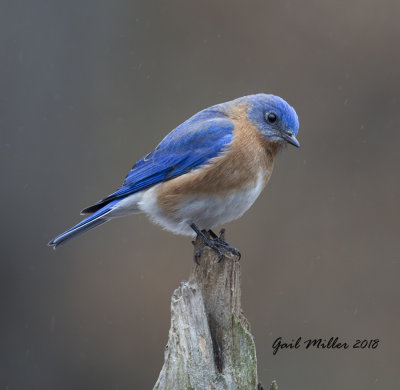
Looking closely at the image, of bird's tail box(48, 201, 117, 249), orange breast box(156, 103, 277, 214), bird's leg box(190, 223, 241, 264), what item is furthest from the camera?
bird's tail box(48, 201, 117, 249)

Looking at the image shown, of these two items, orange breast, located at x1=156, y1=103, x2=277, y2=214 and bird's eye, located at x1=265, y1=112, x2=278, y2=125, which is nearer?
orange breast, located at x1=156, y1=103, x2=277, y2=214

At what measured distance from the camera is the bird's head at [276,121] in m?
5.09

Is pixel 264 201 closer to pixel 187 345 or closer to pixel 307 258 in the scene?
pixel 307 258

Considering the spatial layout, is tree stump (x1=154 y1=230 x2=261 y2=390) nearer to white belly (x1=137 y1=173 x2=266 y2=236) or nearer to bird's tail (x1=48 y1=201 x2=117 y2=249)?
white belly (x1=137 y1=173 x2=266 y2=236)

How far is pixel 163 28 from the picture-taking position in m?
8.25

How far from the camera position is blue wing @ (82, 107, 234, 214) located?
502 cm

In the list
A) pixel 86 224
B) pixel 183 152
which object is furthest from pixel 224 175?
pixel 86 224

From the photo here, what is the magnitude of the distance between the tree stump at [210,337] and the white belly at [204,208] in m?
0.69

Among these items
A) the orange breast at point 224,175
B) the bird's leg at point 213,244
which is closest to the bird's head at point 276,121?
the orange breast at point 224,175

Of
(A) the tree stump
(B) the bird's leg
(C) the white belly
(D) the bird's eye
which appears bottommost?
(A) the tree stump

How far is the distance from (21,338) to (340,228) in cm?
313

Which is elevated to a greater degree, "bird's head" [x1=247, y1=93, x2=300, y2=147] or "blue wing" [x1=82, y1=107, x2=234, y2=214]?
"bird's head" [x1=247, y1=93, x2=300, y2=147]

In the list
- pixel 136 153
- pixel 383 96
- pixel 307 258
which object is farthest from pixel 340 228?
pixel 136 153

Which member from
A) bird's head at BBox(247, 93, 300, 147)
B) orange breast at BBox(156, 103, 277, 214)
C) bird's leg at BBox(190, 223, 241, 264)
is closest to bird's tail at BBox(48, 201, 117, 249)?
orange breast at BBox(156, 103, 277, 214)
